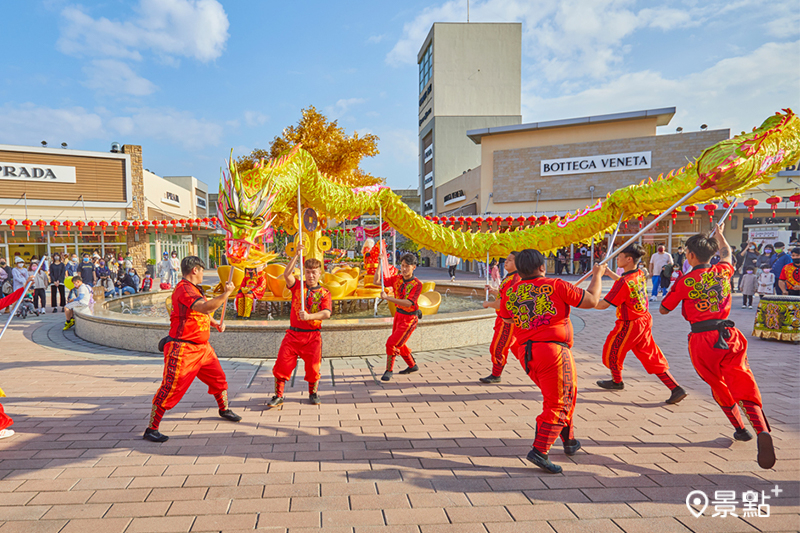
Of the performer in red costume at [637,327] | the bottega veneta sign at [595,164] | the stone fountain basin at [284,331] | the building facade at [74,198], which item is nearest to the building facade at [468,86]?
the bottega veneta sign at [595,164]

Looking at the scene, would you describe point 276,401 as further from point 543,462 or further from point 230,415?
point 543,462

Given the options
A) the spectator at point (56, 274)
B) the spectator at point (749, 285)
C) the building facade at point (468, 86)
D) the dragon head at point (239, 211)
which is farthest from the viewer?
the building facade at point (468, 86)

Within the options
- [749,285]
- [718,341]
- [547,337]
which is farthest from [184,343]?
[749,285]

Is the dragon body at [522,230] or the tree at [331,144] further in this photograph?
the tree at [331,144]

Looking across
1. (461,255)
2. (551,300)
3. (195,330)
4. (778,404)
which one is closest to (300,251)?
(195,330)

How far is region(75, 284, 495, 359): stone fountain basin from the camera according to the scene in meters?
6.27

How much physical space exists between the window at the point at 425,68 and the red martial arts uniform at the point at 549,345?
5024 cm

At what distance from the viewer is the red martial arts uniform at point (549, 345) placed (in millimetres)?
3021

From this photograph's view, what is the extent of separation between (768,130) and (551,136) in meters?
23.9

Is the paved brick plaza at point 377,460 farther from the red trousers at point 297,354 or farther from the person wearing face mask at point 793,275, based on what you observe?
the person wearing face mask at point 793,275

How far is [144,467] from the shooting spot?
3180mm

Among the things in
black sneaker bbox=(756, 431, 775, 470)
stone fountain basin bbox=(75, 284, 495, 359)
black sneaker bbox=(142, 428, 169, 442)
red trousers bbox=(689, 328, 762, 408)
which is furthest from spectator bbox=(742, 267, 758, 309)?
black sneaker bbox=(142, 428, 169, 442)

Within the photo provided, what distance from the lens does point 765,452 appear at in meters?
3.01
